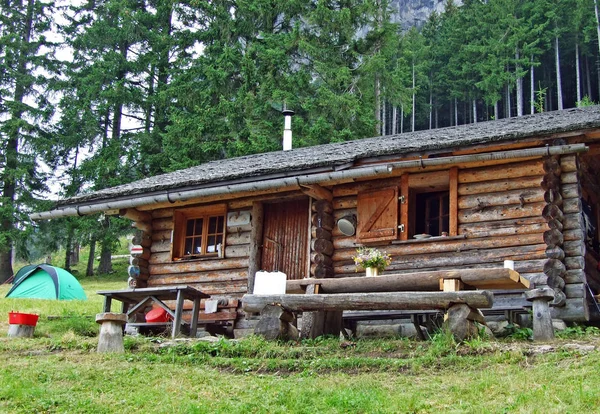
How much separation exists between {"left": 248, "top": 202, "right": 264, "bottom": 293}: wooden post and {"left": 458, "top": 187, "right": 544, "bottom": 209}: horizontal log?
13.5 feet

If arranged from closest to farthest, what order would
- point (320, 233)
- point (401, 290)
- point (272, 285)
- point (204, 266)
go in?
point (401, 290), point (272, 285), point (320, 233), point (204, 266)

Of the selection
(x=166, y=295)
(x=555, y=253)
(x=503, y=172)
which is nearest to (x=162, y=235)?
(x=166, y=295)

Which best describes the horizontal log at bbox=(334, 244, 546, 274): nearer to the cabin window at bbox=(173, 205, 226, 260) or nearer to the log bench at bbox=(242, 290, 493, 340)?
the log bench at bbox=(242, 290, 493, 340)

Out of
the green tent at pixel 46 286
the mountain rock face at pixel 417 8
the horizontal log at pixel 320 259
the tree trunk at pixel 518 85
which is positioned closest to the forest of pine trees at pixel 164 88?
the green tent at pixel 46 286

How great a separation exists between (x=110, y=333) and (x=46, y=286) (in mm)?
12714

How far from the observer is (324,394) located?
7.69 m

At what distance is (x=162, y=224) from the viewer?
1612 cm

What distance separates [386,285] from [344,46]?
72.2ft

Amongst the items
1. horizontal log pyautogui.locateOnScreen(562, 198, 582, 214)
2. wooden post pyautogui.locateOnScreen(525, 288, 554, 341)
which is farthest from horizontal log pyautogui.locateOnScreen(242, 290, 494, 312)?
horizontal log pyautogui.locateOnScreen(562, 198, 582, 214)

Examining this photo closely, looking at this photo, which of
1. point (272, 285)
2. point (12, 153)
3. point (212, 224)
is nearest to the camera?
point (272, 285)

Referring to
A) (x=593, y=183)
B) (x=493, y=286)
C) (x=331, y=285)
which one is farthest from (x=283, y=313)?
(x=593, y=183)

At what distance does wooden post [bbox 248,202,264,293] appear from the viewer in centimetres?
1479

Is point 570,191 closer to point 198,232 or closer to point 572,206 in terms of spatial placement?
point 572,206

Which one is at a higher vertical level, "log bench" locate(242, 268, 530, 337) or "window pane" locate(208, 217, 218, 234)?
"window pane" locate(208, 217, 218, 234)
